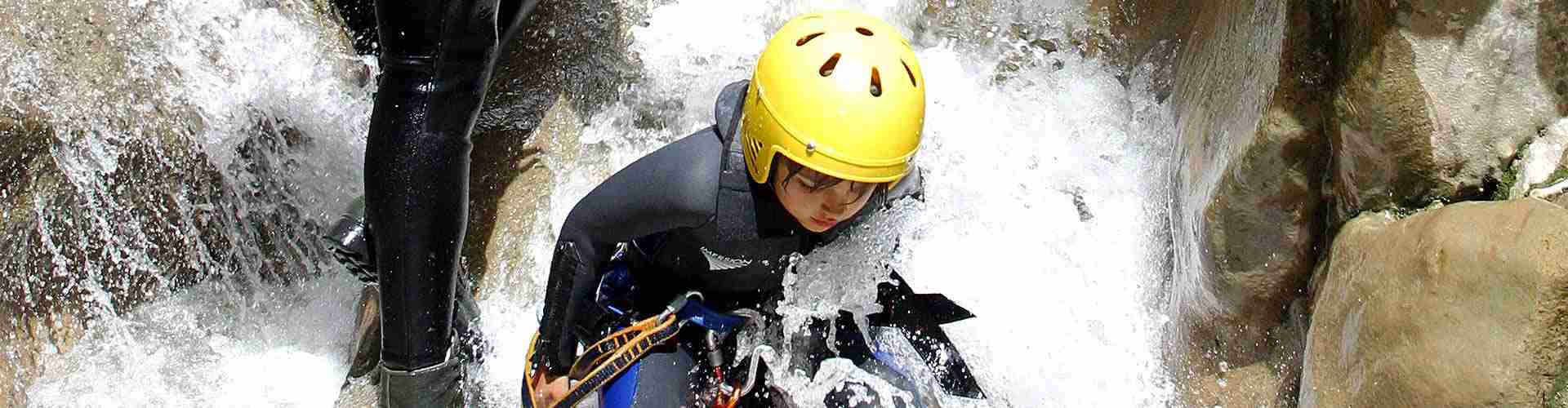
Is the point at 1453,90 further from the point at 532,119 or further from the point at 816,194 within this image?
the point at 532,119

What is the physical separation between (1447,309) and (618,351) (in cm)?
152

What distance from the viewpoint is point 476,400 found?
3.24m

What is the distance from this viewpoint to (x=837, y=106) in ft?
7.15

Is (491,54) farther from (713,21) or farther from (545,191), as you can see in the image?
(713,21)

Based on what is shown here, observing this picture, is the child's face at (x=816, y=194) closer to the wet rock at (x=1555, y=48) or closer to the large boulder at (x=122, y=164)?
the wet rock at (x=1555, y=48)

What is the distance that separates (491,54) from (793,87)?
715mm

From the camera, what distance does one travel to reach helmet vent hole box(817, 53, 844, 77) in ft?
7.27

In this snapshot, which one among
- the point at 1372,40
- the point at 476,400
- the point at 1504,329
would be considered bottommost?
the point at 476,400

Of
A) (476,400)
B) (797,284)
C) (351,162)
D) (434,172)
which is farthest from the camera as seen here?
(351,162)

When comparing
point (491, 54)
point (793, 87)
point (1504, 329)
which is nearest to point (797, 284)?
point (793, 87)

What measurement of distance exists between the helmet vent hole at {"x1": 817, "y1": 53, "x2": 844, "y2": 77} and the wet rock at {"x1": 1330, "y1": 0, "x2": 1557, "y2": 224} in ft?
3.24

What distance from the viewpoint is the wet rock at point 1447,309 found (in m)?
1.92

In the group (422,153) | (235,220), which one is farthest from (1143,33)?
(235,220)

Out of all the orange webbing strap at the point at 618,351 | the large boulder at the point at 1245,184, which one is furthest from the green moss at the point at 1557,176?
the orange webbing strap at the point at 618,351
